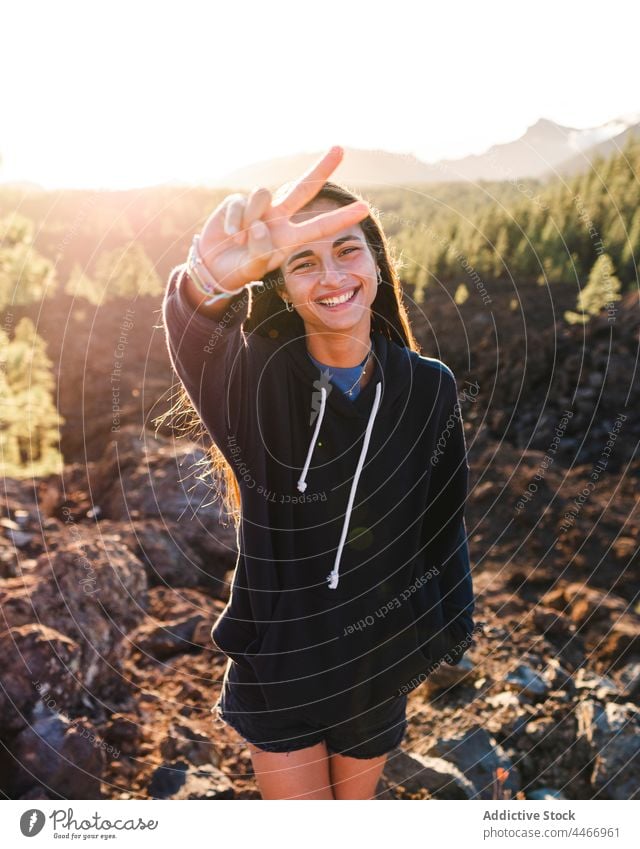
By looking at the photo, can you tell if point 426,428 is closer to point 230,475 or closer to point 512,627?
point 230,475

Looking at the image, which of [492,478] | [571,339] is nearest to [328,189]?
[492,478]

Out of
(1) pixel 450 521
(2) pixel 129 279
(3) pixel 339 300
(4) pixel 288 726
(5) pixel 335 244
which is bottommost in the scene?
(4) pixel 288 726

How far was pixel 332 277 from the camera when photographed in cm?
215

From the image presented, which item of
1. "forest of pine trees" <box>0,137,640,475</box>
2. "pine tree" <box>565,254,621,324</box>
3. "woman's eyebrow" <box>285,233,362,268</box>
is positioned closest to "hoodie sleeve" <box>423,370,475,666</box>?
"woman's eyebrow" <box>285,233,362,268</box>

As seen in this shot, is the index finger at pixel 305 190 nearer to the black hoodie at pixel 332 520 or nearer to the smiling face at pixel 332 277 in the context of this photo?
the smiling face at pixel 332 277

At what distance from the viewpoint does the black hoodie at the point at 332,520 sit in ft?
7.51

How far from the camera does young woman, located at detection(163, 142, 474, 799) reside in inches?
87.6

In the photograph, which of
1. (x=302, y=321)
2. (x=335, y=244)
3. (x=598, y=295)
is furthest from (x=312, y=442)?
(x=598, y=295)

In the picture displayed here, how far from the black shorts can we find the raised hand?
1.47 m

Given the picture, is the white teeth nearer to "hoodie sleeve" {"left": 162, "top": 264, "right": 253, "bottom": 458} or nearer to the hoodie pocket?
"hoodie sleeve" {"left": 162, "top": 264, "right": 253, "bottom": 458}

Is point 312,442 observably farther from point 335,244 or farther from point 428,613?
point 428,613

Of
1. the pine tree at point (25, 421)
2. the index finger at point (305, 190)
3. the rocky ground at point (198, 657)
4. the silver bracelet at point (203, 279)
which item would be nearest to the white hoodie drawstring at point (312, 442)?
the silver bracelet at point (203, 279)

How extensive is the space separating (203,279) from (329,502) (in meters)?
0.94

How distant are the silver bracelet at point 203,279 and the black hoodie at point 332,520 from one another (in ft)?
0.98
